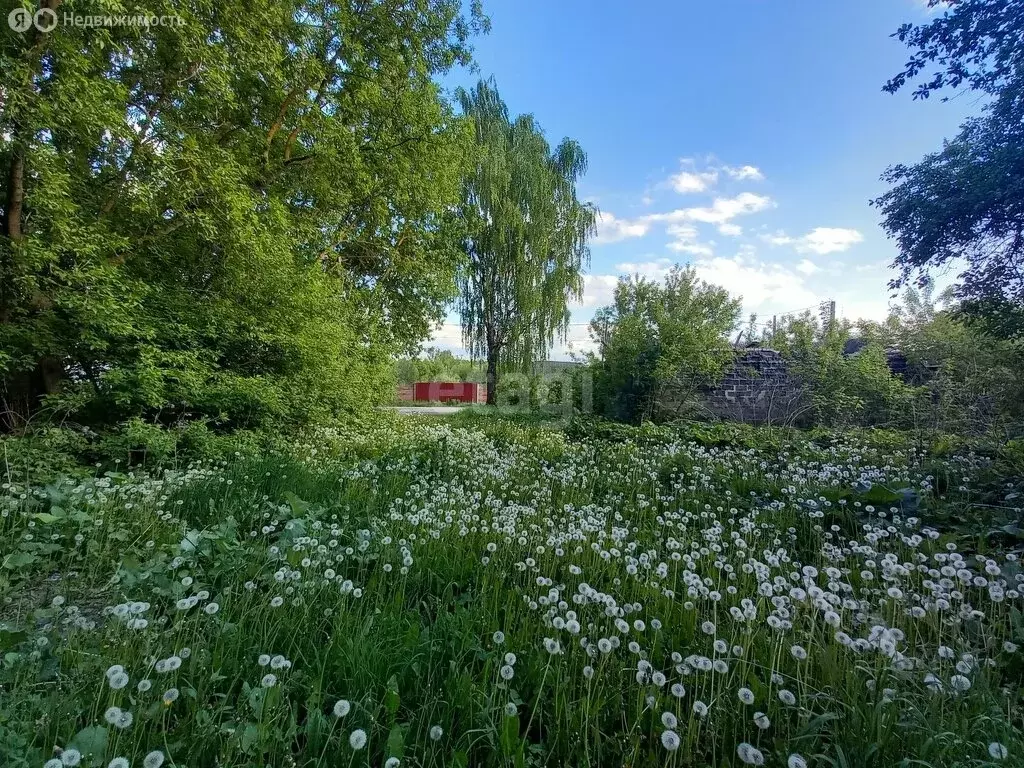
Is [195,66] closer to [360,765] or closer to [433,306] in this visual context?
[433,306]

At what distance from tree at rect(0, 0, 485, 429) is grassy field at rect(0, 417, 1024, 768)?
8.40ft

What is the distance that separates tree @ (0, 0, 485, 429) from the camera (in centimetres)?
434

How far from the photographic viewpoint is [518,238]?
13422 millimetres

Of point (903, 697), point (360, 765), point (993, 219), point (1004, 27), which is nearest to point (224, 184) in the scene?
point (360, 765)

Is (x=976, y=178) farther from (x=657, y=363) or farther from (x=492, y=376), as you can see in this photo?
(x=492, y=376)

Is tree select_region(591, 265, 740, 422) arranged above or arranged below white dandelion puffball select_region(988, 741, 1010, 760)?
above

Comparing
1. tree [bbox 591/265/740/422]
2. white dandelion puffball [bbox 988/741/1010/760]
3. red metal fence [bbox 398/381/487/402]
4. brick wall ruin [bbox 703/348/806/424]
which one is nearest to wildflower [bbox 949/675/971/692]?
white dandelion puffball [bbox 988/741/1010/760]

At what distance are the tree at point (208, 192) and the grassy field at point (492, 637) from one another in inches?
101

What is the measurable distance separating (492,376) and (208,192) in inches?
395

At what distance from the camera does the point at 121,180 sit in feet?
16.4

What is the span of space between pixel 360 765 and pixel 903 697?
1638mm

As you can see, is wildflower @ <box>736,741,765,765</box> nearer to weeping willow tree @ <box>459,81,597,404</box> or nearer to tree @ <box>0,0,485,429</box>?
tree @ <box>0,0,485,429</box>

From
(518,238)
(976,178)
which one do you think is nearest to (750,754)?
(976,178)

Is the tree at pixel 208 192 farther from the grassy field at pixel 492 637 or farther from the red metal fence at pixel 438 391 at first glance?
the red metal fence at pixel 438 391
